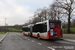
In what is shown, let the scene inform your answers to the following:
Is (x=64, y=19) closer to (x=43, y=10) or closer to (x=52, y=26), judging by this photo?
(x=43, y=10)

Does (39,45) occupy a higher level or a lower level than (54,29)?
lower

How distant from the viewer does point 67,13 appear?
36312 millimetres

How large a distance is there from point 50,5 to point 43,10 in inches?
583

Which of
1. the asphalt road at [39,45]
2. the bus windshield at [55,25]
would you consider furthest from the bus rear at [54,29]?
the asphalt road at [39,45]

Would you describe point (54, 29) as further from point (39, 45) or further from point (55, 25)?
point (39, 45)

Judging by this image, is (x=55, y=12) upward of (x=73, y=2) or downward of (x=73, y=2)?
downward

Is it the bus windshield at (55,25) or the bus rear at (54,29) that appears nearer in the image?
the bus rear at (54,29)

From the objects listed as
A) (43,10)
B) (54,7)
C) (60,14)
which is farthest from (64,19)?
(43,10)

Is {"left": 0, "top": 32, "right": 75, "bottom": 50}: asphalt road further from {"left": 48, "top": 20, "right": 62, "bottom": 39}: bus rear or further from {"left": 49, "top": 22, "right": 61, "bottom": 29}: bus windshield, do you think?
{"left": 49, "top": 22, "right": 61, "bottom": 29}: bus windshield

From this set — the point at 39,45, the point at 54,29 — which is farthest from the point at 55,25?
the point at 39,45

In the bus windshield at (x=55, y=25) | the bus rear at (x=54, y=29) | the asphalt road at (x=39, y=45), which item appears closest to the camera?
the asphalt road at (x=39, y=45)

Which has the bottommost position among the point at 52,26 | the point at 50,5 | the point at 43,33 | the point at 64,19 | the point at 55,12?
the point at 43,33

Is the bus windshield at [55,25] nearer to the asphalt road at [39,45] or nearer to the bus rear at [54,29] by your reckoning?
the bus rear at [54,29]

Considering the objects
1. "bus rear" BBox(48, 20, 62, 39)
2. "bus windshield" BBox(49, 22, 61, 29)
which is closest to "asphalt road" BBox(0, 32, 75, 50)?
"bus rear" BBox(48, 20, 62, 39)
